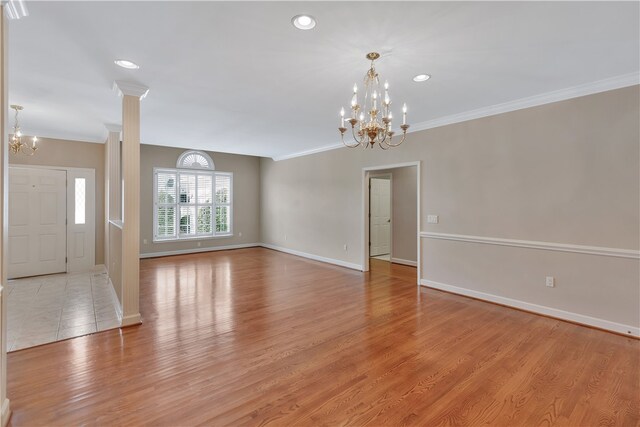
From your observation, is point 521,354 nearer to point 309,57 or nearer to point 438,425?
point 438,425

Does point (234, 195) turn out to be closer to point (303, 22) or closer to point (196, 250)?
point (196, 250)

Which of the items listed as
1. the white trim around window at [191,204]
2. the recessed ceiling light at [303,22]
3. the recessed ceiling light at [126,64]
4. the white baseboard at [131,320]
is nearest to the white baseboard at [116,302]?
the white baseboard at [131,320]

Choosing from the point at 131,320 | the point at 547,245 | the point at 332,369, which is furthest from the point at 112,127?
the point at 547,245

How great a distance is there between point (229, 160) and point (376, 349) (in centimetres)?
740

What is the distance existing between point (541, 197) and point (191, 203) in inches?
306

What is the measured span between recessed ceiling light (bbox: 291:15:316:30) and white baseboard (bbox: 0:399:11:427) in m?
3.15

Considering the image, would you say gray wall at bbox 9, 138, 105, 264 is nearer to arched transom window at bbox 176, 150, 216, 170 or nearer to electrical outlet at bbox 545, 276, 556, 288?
arched transom window at bbox 176, 150, 216, 170

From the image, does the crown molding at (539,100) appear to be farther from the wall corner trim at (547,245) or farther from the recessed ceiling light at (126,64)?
the recessed ceiling light at (126,64)

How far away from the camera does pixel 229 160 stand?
8.91m

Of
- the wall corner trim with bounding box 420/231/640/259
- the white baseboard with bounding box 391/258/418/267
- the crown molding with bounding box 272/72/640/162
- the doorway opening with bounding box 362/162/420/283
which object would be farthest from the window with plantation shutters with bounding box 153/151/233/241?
the wall corner trim with bounding box 420/231/640/259

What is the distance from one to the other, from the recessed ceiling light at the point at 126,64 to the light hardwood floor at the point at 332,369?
273 cm

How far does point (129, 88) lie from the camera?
3.36 metres

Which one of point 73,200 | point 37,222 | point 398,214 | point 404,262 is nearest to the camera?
point 37,222

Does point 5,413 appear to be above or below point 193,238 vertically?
below
